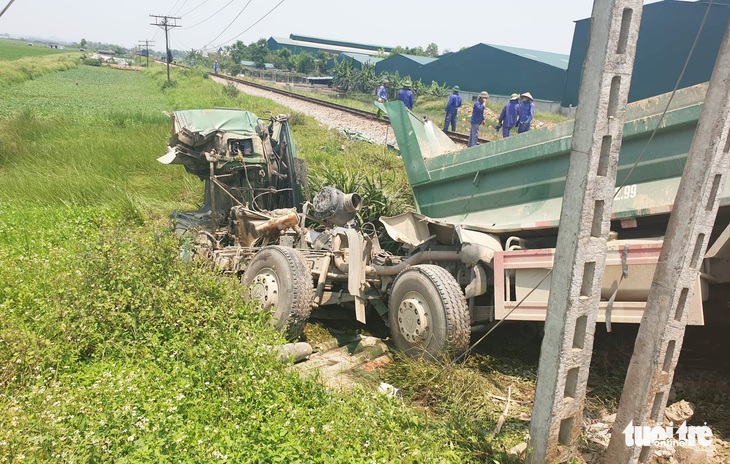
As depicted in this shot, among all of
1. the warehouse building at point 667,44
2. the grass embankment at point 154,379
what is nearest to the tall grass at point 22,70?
the warehouse building at point 667,44

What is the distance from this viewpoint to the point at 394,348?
16.6 ft

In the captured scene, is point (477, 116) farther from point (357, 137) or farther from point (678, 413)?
point (678, 413)

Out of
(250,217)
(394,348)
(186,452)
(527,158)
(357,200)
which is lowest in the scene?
(394,348)

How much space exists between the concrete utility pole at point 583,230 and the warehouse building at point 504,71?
94.3 ft

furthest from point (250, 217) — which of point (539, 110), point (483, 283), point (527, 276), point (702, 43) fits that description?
point (539, 110)

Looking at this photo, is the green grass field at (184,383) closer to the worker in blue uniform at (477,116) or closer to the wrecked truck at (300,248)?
the wrecked truck at (300,248)

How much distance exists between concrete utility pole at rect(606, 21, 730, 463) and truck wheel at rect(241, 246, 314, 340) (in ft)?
9.10

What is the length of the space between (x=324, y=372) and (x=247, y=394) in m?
1.11

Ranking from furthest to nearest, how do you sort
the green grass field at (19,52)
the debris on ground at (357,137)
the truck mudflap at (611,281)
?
the green grass field at (19,52) → the debris on ground at (357,137) → the truck mudflap at (611,281)

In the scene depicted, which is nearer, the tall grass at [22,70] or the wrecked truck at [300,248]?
the wrecked truck at [300,248]

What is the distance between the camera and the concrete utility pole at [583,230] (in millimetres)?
2412

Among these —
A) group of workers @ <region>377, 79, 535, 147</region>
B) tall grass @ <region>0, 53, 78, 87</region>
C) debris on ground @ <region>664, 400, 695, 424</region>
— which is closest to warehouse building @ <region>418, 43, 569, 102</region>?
group of workers @ <region>377, 79, 535, 147</region>

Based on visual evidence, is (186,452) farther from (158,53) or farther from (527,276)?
(158,53)

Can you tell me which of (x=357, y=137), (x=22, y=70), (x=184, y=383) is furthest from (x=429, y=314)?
(x=22, y=70)
